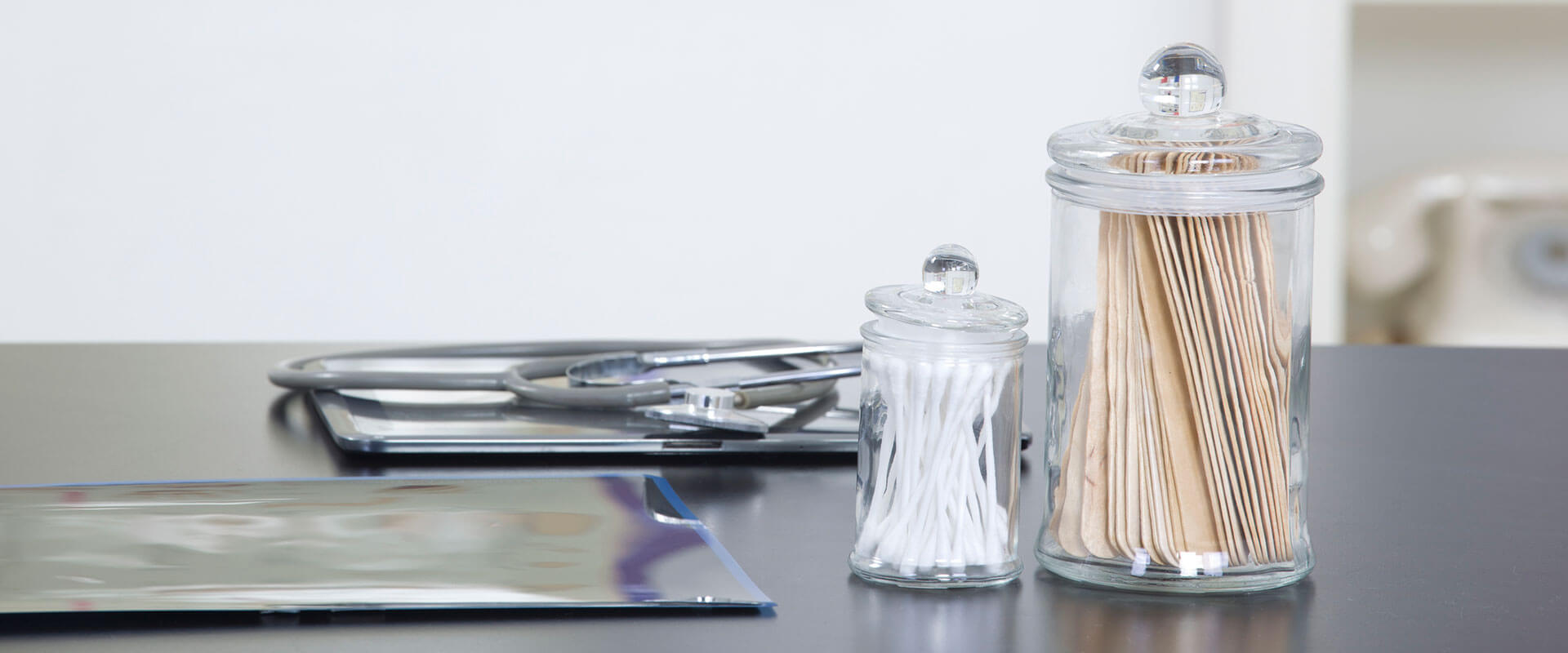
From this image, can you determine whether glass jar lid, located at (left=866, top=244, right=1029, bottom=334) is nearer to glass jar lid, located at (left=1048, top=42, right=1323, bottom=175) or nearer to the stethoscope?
glass jar lid, located at (left=1048, top=42, right=1323, bottom=175)

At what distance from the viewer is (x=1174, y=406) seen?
1.59 feet

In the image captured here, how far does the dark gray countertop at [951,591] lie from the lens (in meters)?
0.46

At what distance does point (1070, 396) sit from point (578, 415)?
35cm

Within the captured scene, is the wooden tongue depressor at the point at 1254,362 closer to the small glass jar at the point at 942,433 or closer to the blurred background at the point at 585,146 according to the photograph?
the small glass jar at the point at 942,433

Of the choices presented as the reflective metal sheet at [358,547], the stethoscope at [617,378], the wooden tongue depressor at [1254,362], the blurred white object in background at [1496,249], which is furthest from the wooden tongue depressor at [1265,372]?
the blurred white object in background at [1496,249]

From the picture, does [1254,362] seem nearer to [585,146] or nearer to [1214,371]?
[1214,371]

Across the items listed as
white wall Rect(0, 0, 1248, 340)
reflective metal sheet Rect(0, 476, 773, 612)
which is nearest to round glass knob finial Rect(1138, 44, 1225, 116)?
reflective metal sheet Rect(0, 476, 773, 612)

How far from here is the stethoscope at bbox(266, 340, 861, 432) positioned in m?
0.76

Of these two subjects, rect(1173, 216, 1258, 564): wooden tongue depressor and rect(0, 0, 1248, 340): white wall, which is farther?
rect(0, 0, 1248, 340): white wall

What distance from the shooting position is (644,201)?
2.64 m

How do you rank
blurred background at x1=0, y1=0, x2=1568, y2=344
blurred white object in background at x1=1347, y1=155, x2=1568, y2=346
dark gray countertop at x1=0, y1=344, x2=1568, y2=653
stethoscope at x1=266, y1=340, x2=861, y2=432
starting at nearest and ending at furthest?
dark gray countertop at x1=0, y1=344, x2=1568, y2=653
stethoscope at x1=266, y1=340, x2=861, y2=432
blurred white object in background at x1=1347, y1=155, x2=1568, y2=346
blurred background at x1=0, y1=0, x2=1568, y2=344

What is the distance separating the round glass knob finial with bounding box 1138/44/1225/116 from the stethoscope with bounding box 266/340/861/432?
0.29m

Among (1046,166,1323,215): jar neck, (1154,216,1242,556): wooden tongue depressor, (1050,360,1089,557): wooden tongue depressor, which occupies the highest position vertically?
(1046,166,1323,215): jar neck

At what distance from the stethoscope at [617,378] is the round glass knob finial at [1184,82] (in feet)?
0.94
